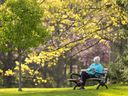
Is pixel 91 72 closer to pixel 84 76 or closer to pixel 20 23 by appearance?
pixel 84 76

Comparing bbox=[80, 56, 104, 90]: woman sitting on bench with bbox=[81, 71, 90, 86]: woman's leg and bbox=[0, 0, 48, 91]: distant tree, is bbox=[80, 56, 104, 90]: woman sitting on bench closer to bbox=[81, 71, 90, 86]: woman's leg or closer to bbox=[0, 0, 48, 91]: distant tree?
bbox=[81, 71, 90, 86]: woman's leg

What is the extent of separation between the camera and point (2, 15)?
1984cm

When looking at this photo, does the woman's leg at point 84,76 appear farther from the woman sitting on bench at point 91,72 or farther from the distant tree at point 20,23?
the distant tree at point 20,23

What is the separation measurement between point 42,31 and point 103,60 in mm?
29877

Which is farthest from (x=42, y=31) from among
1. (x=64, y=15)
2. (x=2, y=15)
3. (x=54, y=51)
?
(x=64, y=15)

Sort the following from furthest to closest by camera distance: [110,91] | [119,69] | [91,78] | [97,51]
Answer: [97,51]
[119,69]
[91,78]
[110,91]

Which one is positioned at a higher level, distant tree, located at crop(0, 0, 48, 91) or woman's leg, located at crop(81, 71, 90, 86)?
distant tree, located at crop(0, 0, 48, 91)

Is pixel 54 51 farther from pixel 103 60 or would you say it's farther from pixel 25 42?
pixel 103 60

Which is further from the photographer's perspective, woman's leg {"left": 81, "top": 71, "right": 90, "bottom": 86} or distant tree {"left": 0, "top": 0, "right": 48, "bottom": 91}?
woman's leg {"left": 81, "top": 71, "right": 90, "bottom": 86}

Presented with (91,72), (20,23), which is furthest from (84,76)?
(20,23)

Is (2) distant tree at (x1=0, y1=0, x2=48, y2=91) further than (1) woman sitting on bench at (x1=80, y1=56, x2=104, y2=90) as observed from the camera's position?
No

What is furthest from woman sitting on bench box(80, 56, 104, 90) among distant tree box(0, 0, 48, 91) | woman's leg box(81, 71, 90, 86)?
distant tree box(0, 0, 48, 91)

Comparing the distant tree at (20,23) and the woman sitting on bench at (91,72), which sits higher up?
the distant tree at (20,23)

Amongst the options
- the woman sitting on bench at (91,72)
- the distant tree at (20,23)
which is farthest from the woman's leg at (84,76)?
the distant tree at (20,23)
